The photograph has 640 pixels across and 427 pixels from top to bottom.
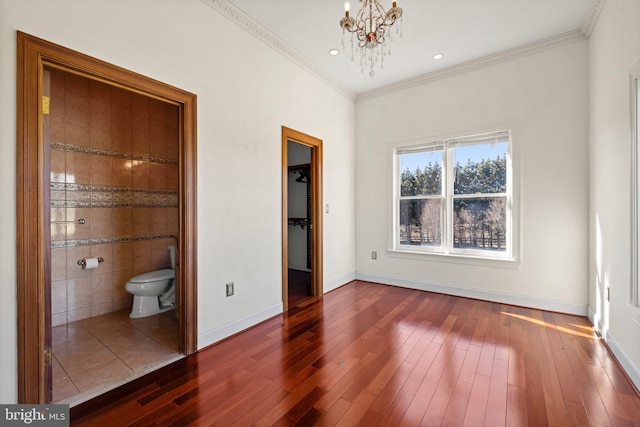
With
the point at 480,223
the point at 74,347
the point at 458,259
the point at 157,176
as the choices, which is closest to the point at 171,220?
the point at 157,176

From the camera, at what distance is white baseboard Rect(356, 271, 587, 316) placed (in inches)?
124

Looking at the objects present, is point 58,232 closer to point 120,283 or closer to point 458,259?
point 120,283

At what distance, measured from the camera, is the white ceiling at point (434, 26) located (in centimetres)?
259

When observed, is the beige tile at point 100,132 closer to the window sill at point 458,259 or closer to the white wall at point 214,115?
the white wall at point 214,115

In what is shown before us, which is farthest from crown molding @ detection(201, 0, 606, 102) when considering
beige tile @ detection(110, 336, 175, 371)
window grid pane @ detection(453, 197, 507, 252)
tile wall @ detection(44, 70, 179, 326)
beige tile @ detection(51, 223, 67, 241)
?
beige tile @ detection(110, 336, 175, 371)

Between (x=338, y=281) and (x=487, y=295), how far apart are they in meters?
1.99

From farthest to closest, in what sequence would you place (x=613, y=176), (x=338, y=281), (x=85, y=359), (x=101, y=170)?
(x=338, y=281) → (x=101, y=170) → (x=613, y=176) → (x=85, y=359)

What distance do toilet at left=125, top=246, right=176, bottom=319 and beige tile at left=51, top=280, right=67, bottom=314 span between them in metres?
0.60

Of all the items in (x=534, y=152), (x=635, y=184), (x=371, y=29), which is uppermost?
(x=371, y=29)

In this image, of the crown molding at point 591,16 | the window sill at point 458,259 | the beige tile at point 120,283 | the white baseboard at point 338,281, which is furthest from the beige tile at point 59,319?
the crown molding at point 591,16

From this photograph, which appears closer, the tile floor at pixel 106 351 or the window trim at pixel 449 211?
the tile floor at pixel 106 351

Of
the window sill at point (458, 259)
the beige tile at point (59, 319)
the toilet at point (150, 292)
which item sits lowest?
the beige tile at point (59, 319)

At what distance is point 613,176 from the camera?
7.59 feet
